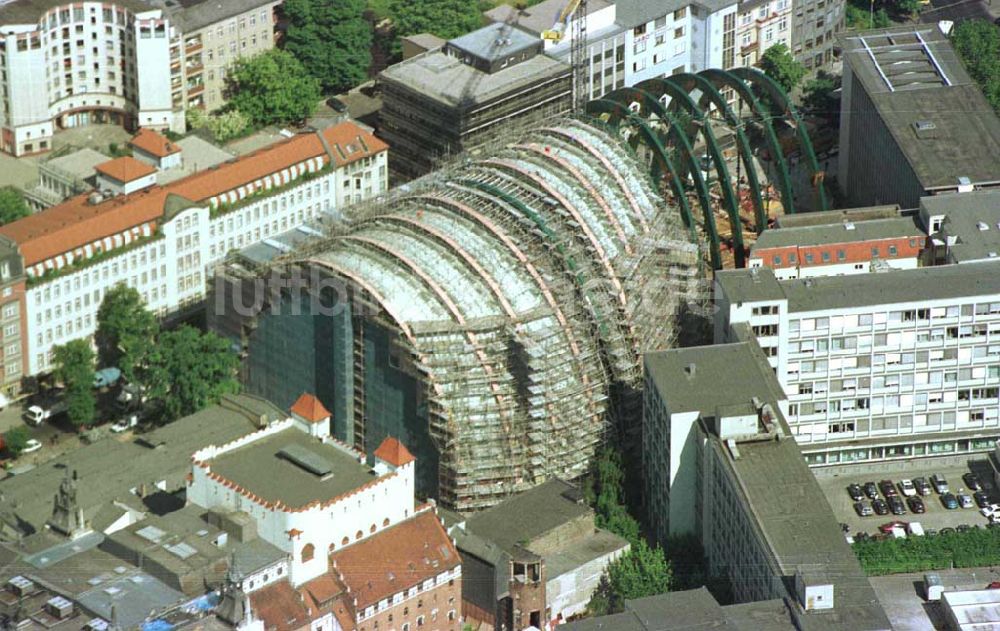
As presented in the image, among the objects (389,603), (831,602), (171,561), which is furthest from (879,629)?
(171,561)

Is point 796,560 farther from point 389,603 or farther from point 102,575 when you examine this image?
point 102,575

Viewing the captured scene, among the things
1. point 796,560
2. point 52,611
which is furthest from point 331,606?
point 796,560

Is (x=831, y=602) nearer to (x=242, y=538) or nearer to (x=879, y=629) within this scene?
(x=879, y=629)

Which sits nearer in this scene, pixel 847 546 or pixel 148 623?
pixel 148 623

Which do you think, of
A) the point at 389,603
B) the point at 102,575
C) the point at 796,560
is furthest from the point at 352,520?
the point at 796,560
